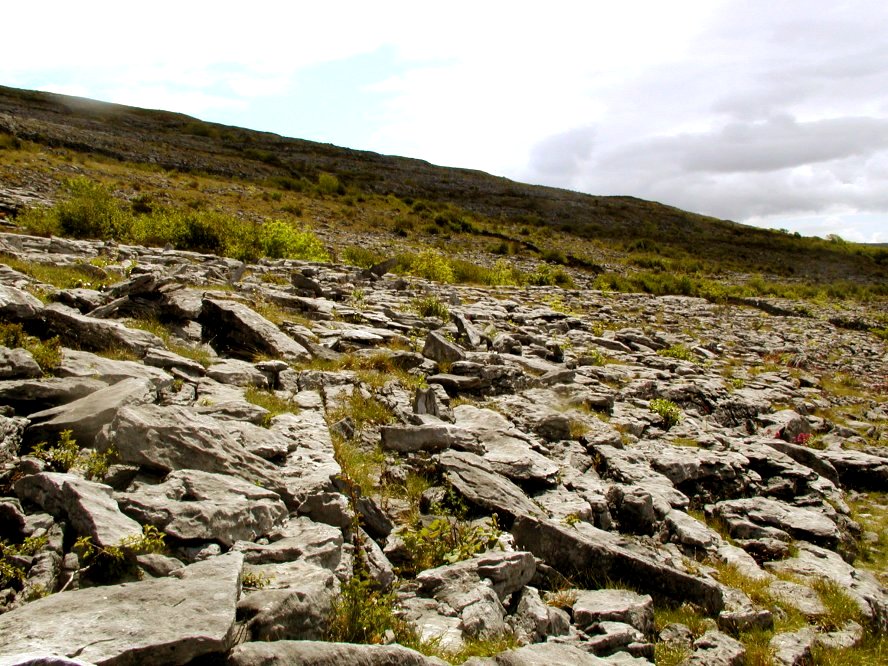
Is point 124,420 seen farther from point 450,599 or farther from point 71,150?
point 71,150

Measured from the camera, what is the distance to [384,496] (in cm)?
627

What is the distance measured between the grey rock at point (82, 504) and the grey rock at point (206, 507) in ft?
0.61

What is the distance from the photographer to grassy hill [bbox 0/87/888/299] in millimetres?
28109

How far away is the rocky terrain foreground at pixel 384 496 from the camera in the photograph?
3664mm

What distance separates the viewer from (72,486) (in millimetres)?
4090

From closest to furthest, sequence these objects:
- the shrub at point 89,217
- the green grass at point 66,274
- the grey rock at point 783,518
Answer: the grey rock at point 783,518, the green grass at point 66,274, the shrub at point 89,217

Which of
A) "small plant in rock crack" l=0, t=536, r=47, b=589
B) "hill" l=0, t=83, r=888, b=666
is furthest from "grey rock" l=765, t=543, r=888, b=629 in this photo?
"small plant in rock crack" l=0, t=536, r=47, b=589

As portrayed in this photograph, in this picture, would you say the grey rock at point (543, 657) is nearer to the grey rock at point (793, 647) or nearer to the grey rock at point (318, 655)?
the grey rock at point (318, 655)

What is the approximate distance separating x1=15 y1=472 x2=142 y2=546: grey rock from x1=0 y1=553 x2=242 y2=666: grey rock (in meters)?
0.53

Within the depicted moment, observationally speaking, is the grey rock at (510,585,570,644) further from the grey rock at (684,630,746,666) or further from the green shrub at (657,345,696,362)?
the green shrub at (657,345,696,362)

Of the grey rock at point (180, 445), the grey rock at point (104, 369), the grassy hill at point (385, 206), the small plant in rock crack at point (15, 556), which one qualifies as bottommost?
the small plant in rock crack at point (15, 556)

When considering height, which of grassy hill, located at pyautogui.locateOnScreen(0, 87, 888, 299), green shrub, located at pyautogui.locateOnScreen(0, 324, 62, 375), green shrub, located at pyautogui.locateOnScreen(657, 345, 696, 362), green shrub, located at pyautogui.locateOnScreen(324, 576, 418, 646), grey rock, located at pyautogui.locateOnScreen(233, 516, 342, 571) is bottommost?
green shrub, located at pyautogui.locateOnScreen(324, 576, 418, 646)

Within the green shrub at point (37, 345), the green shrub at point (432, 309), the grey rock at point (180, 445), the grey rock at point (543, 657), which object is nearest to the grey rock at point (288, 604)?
the grey rock at point (543, 657)

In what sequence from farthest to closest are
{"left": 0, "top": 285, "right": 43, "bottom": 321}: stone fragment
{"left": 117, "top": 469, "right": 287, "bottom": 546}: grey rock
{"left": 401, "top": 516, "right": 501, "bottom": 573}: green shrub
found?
1. {"left": 0, "top": 285, "right": 43, "bottom": 321}: stone fragment
2. {"left": 401, "top": 516, "right": 501, "bottom": 573}: green shrub
3. {"left": 117, "top": 469, "right": 287, "bottom": 546}: grey rock
